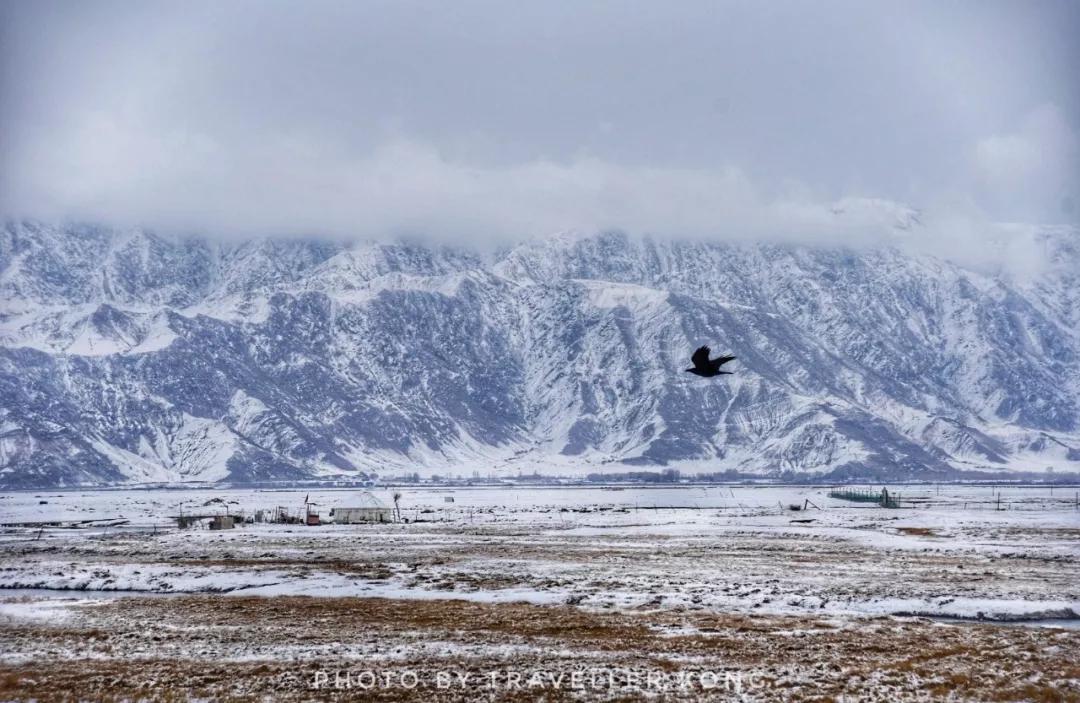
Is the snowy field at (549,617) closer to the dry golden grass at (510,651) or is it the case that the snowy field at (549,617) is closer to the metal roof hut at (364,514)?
the dry golden grass at (510,651)

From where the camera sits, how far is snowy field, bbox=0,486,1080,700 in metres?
28.7

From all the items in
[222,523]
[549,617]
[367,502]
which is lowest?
[367,502]

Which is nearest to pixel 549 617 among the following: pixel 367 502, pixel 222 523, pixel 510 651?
pixel 510 651

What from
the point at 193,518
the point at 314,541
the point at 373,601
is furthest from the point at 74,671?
the point at 193,518

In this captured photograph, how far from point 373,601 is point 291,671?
1290 cm

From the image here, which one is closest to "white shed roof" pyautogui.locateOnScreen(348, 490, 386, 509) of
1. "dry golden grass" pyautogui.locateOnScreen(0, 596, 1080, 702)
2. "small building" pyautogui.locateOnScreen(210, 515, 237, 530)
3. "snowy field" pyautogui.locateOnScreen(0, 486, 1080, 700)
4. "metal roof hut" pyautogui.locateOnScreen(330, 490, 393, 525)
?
"metal roof hut" pyautogui.locateOnScreen(330, 490, 393, 525)

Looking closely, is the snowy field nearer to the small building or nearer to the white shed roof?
the small building

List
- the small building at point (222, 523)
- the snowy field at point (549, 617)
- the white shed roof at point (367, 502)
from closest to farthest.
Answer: the snowy field at point (549, 617) → the small building at point (222, 523) → the white shed roof at point (367, 502)

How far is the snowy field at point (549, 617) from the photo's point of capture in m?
28.7

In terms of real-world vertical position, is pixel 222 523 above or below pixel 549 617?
below

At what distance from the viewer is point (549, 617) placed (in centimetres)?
3831

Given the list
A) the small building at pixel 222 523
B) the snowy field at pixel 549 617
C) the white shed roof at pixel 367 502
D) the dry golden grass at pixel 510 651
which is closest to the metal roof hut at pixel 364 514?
A: the white shed roof at pixel 367 502

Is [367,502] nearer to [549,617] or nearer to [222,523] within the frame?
[222,523]

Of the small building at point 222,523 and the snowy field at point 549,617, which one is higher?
the snowy field at point 549,617
